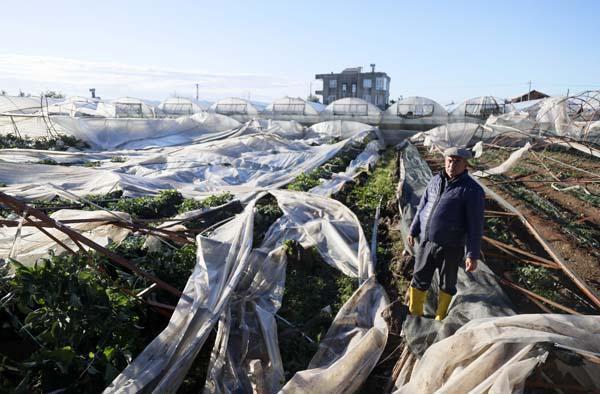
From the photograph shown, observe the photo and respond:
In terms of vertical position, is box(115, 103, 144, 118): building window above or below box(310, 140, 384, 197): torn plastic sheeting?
above

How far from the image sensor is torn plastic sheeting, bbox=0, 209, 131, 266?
376 cm

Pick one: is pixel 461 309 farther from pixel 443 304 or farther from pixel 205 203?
pixel 205 203

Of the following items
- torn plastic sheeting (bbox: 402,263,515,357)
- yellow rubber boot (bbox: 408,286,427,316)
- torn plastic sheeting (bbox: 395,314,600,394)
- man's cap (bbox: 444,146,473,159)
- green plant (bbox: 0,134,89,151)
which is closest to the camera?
torn plastic sheeting (bbox: 395,314,600,394)

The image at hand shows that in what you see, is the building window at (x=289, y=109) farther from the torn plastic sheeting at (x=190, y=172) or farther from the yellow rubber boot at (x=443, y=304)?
the yellow rubber boot at (x=443, y=304)

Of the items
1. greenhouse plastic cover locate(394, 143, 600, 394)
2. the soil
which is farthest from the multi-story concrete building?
greenhouse plastic cover locate(394, 143, 600, 394)

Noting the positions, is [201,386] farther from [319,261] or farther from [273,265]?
[319,261]

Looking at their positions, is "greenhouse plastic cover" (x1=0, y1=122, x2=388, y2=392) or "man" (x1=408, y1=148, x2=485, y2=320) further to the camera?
"man" (x1=408, y1=148, x2=485, y2=320)

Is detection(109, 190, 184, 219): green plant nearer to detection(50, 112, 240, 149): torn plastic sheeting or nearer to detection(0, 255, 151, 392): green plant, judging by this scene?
detection(0, 255, 151, 392): green plant

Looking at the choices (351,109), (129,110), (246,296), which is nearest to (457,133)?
(351,109)

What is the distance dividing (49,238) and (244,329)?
7.37ft

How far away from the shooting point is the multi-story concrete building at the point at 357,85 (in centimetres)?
4556

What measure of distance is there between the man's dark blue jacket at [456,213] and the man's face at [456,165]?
44 millimetres

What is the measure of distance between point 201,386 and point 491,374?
2.25 metres

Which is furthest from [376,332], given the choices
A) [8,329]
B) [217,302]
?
[8,329]
